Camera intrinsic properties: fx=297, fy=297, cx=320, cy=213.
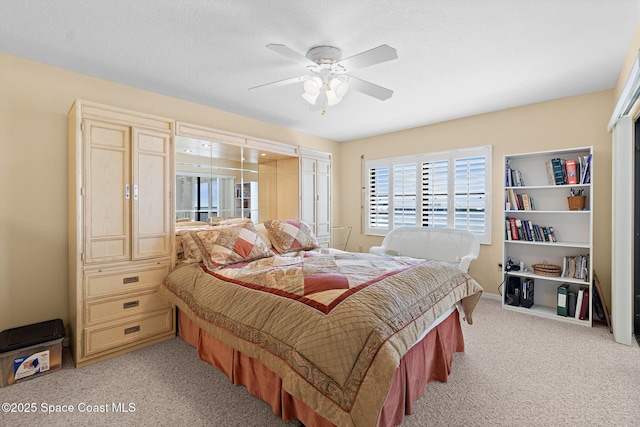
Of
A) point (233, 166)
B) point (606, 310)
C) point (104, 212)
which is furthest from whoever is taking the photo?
point (233, 166)

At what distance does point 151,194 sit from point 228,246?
2.86 ft

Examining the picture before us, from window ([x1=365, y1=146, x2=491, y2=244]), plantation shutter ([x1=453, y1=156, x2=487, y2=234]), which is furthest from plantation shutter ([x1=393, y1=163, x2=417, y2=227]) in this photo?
plantation shutter ([x1=453, y1=156, x2=487, y2=234])

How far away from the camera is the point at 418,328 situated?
5.84 ft

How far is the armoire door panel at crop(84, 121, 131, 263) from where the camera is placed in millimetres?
2455

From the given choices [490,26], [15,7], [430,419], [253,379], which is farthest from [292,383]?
[15,7]

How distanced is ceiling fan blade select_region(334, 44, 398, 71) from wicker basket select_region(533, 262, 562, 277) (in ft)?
10.2

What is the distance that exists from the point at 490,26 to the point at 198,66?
2358mm

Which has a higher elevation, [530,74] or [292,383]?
[530,74]

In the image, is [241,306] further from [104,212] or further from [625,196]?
[625,196]

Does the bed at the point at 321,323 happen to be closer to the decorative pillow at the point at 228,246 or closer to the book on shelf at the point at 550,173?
the decorative pillow at the point at 228,246

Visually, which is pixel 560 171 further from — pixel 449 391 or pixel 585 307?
pixel 449 391

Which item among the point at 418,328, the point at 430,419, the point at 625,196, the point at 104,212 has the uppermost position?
the point at 625,196

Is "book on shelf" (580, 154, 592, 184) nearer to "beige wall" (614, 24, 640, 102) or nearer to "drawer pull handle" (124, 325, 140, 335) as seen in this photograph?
"beige wall" (614, 24, 640, 102)

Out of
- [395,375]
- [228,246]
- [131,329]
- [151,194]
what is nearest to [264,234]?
[228,246]
